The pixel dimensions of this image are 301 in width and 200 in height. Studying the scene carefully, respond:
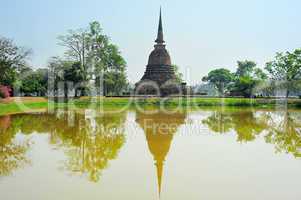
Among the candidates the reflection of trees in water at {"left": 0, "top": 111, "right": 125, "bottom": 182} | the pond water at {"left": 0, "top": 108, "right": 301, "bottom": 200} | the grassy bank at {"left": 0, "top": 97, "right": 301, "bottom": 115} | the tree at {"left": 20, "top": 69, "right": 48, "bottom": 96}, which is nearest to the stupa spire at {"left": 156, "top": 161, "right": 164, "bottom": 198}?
the pond water at {"left": 0, "top": 108, "right": 301, "bottom": 200}

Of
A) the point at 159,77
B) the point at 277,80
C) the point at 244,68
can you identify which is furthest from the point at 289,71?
the point at 244,68

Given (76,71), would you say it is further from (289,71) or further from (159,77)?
(289,71)

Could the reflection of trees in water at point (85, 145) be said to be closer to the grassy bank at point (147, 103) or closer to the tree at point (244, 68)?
the grassy bank at point (147, 103)

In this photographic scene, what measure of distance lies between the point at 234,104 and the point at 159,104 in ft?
35.0

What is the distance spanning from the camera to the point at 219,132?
1556 cm

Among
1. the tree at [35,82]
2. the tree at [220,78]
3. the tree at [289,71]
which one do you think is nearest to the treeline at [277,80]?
the tree at [289,71]

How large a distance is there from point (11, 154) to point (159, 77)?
120ft

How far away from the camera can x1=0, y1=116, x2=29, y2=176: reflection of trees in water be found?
8.37 m

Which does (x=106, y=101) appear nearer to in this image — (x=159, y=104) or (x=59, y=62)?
(x=159, y=104)

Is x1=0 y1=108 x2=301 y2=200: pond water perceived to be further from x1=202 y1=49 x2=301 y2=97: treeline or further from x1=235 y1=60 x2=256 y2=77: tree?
x1=235 y1=60 x2=256 y2=77: tree

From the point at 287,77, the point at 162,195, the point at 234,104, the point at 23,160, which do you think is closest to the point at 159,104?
the point at 234,104

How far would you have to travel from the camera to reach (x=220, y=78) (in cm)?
7881

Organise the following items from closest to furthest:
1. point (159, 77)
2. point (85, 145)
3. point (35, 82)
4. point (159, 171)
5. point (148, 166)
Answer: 1. point (159, 171)
2. point (148, 166)
3. point (85, 145)
4. point (159, 77)
5. point (35, 82)

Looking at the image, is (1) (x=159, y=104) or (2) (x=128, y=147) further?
(1) (x=159, y=104)
